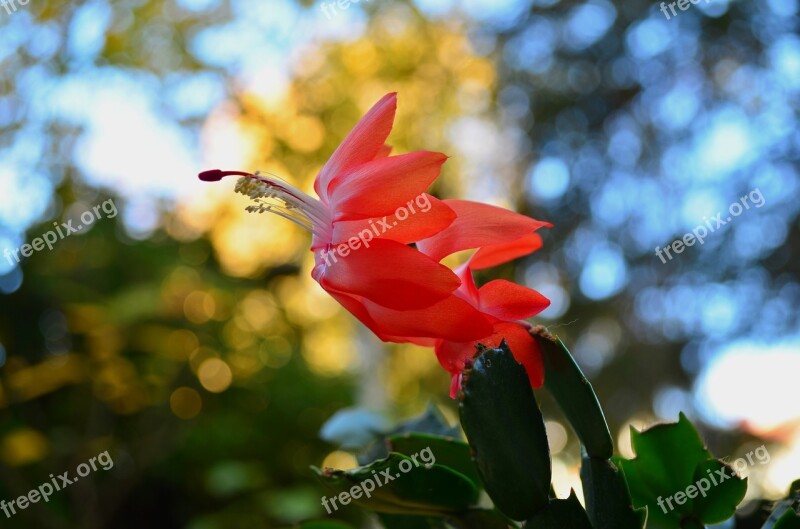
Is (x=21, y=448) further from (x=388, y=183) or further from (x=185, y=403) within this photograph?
(x=388, y=183)

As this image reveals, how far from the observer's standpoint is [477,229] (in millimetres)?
385

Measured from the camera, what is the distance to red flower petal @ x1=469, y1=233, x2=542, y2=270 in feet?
1.42

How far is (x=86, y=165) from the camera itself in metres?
2.79

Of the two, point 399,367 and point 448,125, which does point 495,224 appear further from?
point 399,367

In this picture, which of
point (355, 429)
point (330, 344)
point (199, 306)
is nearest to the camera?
point (355, 429)

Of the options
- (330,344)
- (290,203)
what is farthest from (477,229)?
(330,344)

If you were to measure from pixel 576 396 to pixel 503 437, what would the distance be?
0.05 m

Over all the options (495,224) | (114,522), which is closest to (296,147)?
(114,522)

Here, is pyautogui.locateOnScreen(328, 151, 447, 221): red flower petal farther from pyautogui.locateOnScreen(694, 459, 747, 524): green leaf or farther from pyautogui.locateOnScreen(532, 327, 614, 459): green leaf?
pyautogui.locateOnScreen(694, 459, 747, 524): green leaf

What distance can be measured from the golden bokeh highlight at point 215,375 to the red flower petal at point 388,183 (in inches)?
110

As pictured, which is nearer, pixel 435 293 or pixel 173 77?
pixel 435 293

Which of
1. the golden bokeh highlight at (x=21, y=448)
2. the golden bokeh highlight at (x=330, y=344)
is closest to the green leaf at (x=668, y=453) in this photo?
the golden bokeh highlight at (x=21, y=448)

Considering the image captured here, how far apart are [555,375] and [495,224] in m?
0.09

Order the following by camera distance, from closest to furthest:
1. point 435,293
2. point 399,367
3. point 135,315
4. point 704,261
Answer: point 435,293
point 704,261
point 135,315
point 399,367
